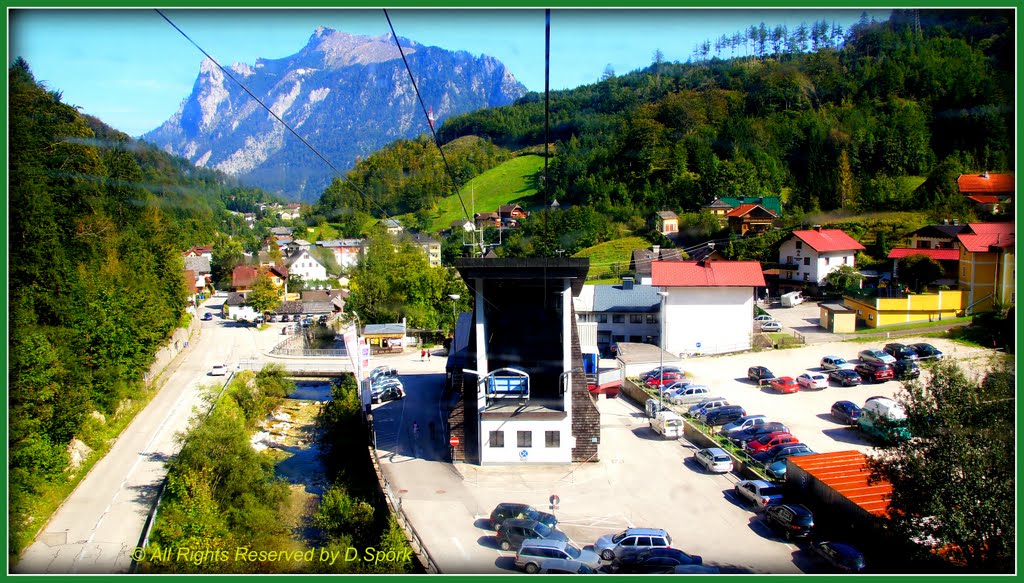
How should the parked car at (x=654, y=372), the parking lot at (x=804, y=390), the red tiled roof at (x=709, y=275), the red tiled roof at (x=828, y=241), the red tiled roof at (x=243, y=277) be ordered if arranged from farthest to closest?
the red tiled roof at (x=243, y=277) < the red tiled roof at (x=828, y=241) < the red tiled roof at (x=709, y=275) < the parked car at (x=654, y=372) < the parking lot at (x=804, y=390)

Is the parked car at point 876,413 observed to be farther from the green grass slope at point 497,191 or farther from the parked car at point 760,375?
the green grass slope at point 497,191

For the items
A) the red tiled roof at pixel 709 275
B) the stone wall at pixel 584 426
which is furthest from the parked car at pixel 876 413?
the red tiled roof at pixel 709 275

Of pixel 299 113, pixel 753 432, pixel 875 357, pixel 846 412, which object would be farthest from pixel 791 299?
pixel 299 113

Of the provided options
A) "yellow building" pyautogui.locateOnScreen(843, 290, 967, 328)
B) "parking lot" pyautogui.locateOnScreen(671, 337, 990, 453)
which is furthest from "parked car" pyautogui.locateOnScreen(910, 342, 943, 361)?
"yellow building" pyautogui.locateOnScreen(843, 290, 967, 328)

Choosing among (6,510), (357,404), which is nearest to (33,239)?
(357,404)

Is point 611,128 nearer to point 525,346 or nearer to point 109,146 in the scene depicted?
point 109,146

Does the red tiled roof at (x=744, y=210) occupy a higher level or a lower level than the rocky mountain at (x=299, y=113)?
lower

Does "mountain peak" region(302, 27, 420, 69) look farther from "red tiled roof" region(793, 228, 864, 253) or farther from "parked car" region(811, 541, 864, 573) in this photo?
"red tiled roof" region(793, 228, 864, 253)
